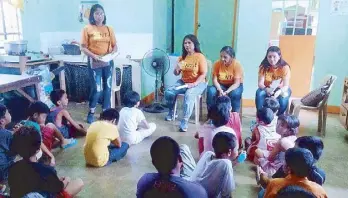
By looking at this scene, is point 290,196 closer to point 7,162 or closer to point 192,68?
point 7,162

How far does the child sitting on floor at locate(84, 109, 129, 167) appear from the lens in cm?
274

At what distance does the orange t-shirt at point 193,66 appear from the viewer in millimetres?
4078

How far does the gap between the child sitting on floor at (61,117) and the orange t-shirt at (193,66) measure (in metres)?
1.47

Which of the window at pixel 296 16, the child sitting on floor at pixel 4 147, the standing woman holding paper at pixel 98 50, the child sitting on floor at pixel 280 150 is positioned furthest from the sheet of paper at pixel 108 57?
the window at pixel 296 16

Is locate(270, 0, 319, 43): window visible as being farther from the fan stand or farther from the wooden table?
the wooden table

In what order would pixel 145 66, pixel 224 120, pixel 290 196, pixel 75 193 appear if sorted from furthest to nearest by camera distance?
pixel 145 66
pixel 224 120
pixel 75 193
pixel 290 196

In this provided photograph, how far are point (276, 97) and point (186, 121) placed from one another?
1.09 metres

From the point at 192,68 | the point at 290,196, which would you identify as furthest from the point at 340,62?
the point at 290,196

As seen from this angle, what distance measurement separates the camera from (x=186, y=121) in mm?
3895

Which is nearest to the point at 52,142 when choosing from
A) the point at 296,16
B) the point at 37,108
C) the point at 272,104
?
the point at 37,108

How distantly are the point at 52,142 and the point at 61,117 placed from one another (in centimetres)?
32

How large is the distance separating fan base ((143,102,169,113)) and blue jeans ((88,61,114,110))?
0.68 metres

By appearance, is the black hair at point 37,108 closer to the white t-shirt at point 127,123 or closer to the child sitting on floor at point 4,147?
the child sitting on floor at point 4,147

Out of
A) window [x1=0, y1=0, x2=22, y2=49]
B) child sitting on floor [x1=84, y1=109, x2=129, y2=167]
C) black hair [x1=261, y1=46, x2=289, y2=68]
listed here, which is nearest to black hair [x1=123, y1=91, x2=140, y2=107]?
child sitting on floor [x1=84, y1=109, x2=129, y2=167]
